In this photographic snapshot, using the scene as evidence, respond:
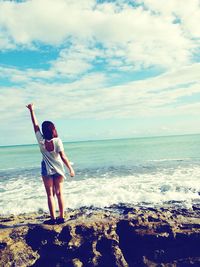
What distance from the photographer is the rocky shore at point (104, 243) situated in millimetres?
6199

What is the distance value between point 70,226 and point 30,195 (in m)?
6.56


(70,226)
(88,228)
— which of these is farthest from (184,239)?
(70,226)

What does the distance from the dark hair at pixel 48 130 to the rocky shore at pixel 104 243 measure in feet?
7.02

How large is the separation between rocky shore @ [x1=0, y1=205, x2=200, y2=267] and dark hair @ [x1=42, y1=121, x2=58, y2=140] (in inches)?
84.3

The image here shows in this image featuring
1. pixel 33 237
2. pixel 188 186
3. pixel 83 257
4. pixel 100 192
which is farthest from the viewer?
pixel 188 186

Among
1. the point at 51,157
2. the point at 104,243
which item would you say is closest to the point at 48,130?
the point at 51,157

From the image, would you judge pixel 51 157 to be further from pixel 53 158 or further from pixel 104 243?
pixel 104 243

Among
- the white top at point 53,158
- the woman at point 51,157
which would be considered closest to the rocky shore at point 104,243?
the woman at point 51,157

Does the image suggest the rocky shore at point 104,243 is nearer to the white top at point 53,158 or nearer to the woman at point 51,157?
the woman at point 51,157

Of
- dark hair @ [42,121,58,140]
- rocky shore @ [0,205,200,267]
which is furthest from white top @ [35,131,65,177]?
rocky shore @ [0,205,200,267]

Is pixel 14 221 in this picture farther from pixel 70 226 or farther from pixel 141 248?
pixel 141 248

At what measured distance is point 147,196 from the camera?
11523mm

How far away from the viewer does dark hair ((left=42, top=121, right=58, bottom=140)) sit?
277 inches

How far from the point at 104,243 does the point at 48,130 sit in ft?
9.43
